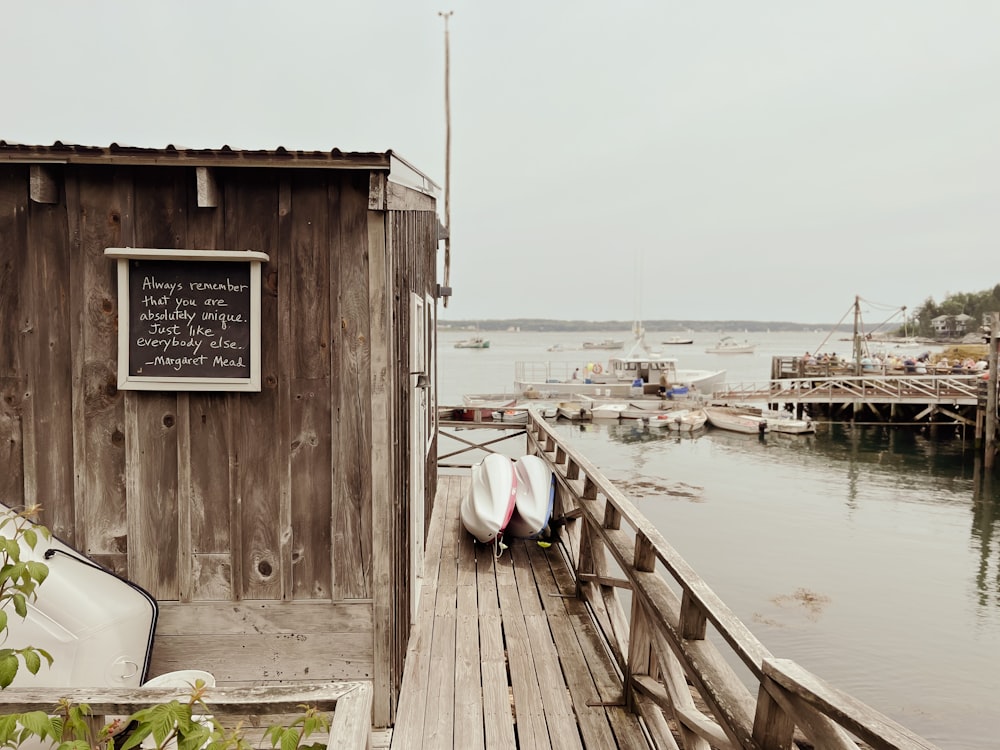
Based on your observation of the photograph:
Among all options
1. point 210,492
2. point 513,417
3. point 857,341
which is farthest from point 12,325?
point 857,341

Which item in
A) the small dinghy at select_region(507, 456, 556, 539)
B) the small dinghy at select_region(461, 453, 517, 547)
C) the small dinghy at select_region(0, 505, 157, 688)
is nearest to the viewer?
the small dinghy at select_region(0, 505, 157, 688)

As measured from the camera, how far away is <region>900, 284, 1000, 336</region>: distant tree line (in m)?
89.4

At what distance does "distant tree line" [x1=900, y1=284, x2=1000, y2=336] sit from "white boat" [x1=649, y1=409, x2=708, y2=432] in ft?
249

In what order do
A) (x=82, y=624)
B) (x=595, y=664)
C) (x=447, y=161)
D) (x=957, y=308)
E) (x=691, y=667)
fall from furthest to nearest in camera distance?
(x=957, y=308), (x=447, y=161), (x=595, y=664), (x=82, y=624), (x=691, y=667)

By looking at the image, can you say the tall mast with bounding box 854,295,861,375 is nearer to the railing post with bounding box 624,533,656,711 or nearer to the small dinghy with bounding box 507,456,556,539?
the small dinghy with bounding box 507,456,556,539

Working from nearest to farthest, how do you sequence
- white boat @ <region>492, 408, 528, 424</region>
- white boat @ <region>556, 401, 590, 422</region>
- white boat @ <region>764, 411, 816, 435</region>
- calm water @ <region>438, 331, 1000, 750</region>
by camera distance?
calm water @ <region>438, 331, 1000, 750</region> < white boat @ <region>492, 408, 528, 424</region> < white boat @ <region>764, 411, 816, 435</region> < white boat @ <region>556, 401, 590, 422</region>

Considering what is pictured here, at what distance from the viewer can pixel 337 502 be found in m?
2.86

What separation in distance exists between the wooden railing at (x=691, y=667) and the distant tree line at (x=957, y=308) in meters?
101

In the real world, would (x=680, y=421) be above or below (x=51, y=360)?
below

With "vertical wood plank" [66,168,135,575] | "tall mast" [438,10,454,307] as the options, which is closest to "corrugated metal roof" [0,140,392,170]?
"vertical wood plank" [66,168,135,575]

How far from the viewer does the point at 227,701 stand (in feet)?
4.94

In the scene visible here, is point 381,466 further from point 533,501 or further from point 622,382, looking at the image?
point 622,382

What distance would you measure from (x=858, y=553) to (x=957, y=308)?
105m

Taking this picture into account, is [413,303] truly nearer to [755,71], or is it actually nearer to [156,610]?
[156,610]
